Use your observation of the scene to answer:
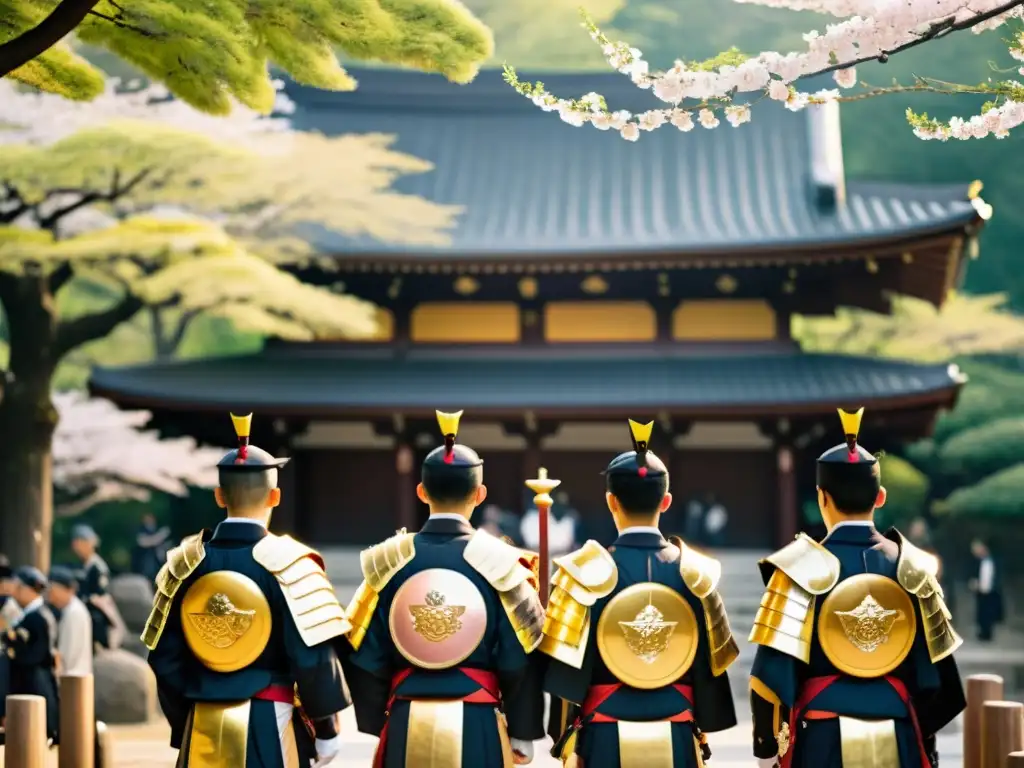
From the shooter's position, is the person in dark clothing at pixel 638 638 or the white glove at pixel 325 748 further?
the white glove at pixel 325 748

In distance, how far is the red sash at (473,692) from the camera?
17.0 feet

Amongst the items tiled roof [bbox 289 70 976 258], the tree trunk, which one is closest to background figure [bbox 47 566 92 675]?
the tree trunk

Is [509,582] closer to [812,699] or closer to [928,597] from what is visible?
[812,699]

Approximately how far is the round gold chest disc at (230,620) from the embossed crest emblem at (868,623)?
2.27 m

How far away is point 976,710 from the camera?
6.28m

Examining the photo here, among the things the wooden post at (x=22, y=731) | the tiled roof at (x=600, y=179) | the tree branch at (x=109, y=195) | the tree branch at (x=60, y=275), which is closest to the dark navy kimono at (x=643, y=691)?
the wooden post at (x=22, y=731)

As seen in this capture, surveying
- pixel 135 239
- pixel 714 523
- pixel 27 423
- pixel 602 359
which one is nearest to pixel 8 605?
pixel 135 239

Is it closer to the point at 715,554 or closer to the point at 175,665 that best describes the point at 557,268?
the point at 715,554

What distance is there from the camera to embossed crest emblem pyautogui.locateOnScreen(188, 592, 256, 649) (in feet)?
17.0

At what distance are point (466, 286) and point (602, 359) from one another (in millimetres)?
2183

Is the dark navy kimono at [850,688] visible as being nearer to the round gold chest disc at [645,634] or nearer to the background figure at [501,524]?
the round gold chest disc at [645,634]

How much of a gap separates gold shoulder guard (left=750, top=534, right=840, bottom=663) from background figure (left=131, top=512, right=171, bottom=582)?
13013 mm

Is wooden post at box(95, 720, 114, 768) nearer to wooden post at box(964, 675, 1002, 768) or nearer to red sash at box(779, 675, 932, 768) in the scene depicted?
red sash at box(779, 675, 932, 768)

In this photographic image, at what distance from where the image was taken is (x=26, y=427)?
1378 centimetres
